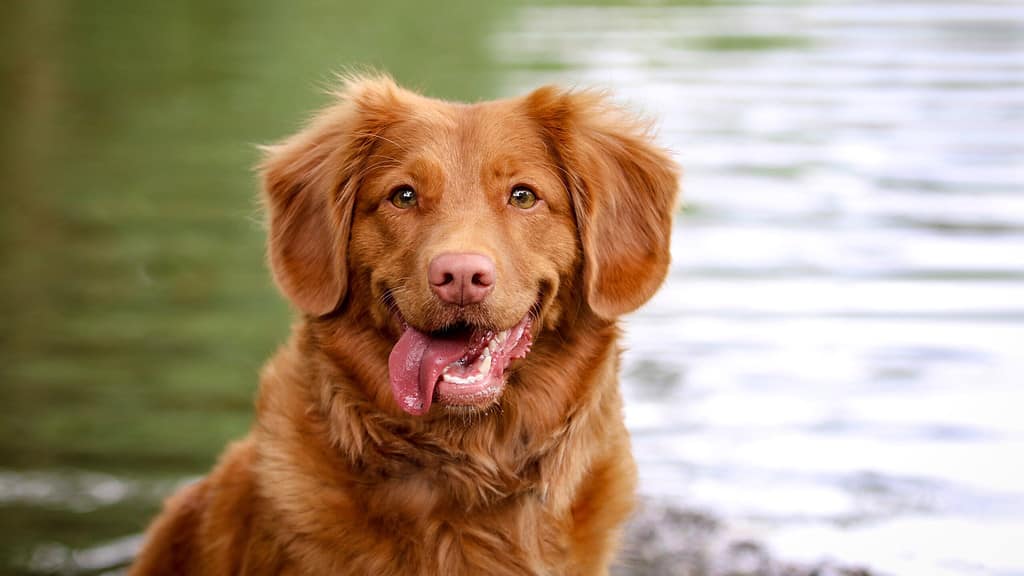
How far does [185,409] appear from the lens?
27.3 feet

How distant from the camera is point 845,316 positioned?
9.93 meters

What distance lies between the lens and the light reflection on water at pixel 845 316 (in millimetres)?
7152

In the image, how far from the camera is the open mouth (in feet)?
14.0

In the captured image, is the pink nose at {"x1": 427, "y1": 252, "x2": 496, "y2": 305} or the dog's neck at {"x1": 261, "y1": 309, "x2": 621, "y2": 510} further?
the dog's neck at {"x1": 261, "y1": 309, "x2": 621, "y2": 510}

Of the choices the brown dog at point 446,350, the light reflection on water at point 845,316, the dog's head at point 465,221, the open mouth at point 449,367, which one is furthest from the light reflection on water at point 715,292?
the open mouth at point 449,367

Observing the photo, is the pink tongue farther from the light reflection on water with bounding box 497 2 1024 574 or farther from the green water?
the light reflection on water with bounding box 497 2 1024 574

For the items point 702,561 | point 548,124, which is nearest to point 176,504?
point 548,124

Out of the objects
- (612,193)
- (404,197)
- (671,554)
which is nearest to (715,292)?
(671,554)

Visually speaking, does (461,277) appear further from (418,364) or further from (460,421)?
(460,421)

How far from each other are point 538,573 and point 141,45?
20.2 metres

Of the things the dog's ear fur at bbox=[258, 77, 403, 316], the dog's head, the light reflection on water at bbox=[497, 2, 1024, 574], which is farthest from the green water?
the light reflection on water at bbox=[497, 2, 1024, 574]

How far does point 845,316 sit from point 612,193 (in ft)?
18.4

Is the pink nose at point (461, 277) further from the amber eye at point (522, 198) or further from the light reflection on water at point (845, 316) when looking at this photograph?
the light reflection on water at point (845, 316)

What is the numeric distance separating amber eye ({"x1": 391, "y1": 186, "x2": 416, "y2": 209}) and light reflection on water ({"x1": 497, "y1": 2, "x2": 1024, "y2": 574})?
1.55 meters
